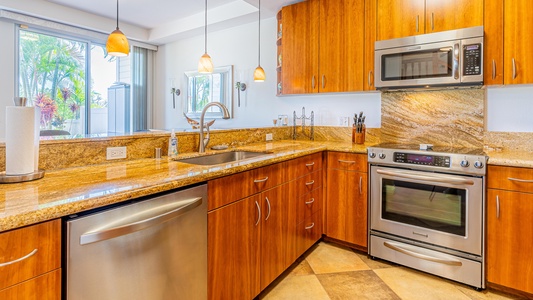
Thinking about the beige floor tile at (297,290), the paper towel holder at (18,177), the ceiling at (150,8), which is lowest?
the beige floor tile at (297,290)

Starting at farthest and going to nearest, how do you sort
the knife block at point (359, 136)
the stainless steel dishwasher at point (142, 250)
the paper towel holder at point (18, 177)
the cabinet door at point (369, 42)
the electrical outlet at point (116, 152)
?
the knife block at point (359, 136)
the cabinet door at point (369, 42)
the electrical outlet at point (116, 152)
the paper towel holder at point (18, 177)
the stainless steel dishwasher at point (142, 250)

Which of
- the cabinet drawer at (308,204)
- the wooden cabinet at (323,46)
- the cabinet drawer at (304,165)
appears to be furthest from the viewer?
the wooden cabinet at (323,46)

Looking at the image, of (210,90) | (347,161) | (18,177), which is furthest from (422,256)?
(210,90)

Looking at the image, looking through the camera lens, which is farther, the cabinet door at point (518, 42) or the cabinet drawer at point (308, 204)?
the cabinet drawer at point (308, 204)

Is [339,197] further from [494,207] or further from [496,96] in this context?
[496,96]

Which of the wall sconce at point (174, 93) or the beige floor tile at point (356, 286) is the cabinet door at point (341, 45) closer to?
the beige floor tile at point (356, 286)

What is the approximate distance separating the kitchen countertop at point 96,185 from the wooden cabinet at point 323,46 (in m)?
1.39

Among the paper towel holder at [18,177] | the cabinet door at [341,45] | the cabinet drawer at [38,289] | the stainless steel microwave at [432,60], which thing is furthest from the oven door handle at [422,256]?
the paper towel holder at [18,177]

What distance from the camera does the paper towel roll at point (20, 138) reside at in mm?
1213

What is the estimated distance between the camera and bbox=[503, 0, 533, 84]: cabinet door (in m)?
2.09

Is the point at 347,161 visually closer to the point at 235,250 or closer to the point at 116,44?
the point at 235,250

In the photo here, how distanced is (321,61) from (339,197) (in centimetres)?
138

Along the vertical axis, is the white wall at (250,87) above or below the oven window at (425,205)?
above

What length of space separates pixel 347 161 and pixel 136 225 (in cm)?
192
